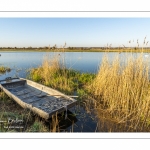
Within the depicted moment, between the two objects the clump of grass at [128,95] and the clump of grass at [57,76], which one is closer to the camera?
the clump of grass at [128,95]

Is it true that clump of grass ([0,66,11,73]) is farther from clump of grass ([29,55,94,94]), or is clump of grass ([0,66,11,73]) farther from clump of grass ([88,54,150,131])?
clump of grass ([88,54,150,131])

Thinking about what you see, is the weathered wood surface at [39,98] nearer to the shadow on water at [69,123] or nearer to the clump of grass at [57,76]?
the shadow on water at [69,123]

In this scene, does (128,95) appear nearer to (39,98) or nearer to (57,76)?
(39,98)

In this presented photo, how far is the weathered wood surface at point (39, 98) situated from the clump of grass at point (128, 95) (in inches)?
32.6

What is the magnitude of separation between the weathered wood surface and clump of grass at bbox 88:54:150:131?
0.83m

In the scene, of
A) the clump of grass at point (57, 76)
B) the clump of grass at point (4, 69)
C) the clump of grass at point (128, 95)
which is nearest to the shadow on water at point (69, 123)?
the clump of grass at point (128, 95)

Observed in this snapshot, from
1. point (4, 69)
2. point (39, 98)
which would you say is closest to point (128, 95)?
point (39, 98)

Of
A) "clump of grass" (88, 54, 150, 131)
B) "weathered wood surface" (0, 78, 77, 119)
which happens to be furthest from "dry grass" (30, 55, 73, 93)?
"clump of grass" (88, 54, 150, 131)

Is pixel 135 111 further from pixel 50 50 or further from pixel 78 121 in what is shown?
pixel 50 50

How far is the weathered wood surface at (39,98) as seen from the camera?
272 cm

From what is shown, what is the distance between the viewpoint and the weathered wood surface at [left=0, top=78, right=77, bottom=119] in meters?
2.72

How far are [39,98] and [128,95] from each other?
200 centimetres
